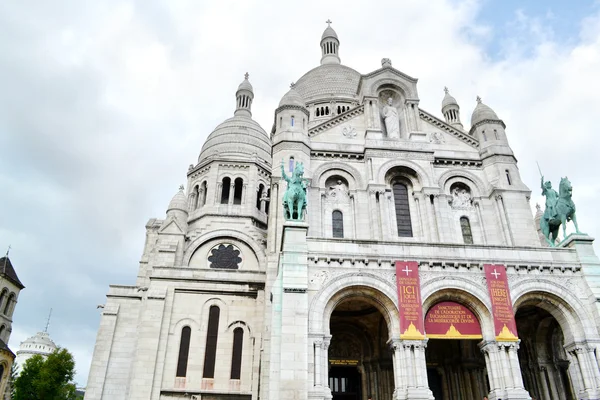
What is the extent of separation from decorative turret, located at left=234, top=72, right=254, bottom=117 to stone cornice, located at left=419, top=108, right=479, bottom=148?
19.7m

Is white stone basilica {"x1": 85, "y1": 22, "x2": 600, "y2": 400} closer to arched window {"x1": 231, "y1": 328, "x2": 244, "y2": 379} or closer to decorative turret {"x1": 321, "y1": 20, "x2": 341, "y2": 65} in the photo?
arched window {"x1": 231, "y1": 328, "x2": 244, "y2": 379}

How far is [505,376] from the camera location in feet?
56.2

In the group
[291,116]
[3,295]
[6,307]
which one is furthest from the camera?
[6,307]

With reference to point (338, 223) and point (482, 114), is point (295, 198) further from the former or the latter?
point (482, 114)

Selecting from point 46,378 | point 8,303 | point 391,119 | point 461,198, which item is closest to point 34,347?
point 8,303

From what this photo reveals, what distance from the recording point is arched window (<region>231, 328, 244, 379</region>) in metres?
25.4

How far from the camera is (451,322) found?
18.4m

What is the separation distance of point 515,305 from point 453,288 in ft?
8.30

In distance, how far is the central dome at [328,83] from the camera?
1833 inches

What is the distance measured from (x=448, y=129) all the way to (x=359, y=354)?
14.7 m

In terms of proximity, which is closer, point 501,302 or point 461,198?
point 501,302

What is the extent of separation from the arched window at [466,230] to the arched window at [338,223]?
657 centimetres

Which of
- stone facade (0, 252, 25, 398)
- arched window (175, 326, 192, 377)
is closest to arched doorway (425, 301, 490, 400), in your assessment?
arched window (175, 326, 192, 377)

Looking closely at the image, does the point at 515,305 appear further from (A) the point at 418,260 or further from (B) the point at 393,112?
(B) the point at 393,112
